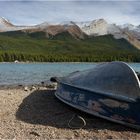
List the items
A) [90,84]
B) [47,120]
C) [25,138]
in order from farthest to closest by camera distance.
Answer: [90,84] < [47,120] < [25,138]

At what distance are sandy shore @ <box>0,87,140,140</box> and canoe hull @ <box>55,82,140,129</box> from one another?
23 cm

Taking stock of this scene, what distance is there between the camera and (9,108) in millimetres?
15289

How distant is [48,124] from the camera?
507 inches

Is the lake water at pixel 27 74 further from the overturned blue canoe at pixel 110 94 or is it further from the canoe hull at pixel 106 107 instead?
the canoe hull at pixel 106 107

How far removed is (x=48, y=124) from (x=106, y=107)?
2067 mm

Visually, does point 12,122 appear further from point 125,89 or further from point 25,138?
point 125,89

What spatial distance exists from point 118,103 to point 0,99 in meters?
7.03

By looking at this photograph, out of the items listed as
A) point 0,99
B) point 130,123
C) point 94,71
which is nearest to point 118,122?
point 130,123

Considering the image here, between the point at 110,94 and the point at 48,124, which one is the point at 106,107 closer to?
the point at 110,94

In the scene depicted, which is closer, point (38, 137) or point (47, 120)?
point (38, 137)

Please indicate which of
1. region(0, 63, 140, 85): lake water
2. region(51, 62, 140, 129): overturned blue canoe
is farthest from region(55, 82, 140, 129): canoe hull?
region(0, 63, 140, 85): lake water

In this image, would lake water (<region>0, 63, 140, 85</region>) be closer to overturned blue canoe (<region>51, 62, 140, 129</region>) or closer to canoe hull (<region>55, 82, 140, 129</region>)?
overturned blue canoe (<region>51, 62, 140, 129</region>)

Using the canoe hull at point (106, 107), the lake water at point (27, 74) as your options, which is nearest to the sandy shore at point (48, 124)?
the canoe hull at point (106, 107)

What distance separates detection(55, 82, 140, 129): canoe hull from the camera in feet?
40.5
